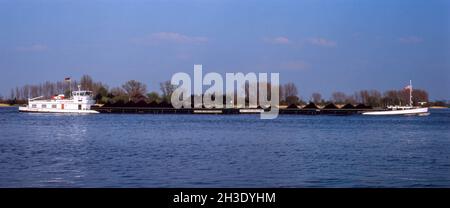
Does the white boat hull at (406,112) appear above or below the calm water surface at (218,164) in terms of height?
above

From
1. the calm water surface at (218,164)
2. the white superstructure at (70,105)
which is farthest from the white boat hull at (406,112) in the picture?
the calm water surface at (218,164)

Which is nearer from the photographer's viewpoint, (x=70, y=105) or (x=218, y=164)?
(x=218, y=164)

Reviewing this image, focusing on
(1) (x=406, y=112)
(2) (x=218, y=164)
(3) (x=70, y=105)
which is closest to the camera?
(2) (x=218, y=164)

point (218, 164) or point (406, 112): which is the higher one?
point (406, 112)

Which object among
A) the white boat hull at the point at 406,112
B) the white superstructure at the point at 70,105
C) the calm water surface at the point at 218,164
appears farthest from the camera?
the white boat hull at the point at 406,112

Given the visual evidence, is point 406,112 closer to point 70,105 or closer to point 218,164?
point 70,105

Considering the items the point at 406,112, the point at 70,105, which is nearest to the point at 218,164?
the point at 70,105

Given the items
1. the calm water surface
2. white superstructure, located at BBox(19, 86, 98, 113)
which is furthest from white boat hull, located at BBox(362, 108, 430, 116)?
the calm water surface

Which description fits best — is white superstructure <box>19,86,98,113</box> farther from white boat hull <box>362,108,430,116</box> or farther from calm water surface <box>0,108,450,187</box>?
calm water surface <box>0,108,450,187</box>

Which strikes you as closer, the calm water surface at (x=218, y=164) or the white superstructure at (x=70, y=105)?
the calm water surface at (x=218, y=164)

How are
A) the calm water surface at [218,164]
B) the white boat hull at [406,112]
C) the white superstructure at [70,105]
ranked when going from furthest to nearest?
the white boat hull at [406,112] → the white superstructure at [70,105] → the calm water surface at [218,164]

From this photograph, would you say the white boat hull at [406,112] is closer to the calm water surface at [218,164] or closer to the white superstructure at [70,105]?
the white superstructure at [70,105]

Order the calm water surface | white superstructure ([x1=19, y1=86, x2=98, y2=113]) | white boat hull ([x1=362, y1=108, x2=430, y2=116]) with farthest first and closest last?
white boat hull ([x1=362, y1=108, x2=430, y2=116])
white superstructure ([x1=19, y1=86, x2=98, y2=113])
the calm water surface

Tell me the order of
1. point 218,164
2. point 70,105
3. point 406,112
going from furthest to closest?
point 406,112 < point 70,105 < point 218,164
